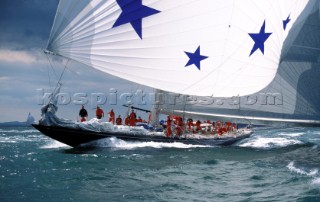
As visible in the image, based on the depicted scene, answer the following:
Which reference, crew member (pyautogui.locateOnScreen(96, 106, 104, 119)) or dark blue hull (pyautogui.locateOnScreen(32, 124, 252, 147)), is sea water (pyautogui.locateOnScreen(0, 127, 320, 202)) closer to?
dark blue hull (pyautogui.locateOnScreen(32, 124, 252, 147))

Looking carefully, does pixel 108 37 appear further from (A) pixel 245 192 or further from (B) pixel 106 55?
(A) pixel 245 192

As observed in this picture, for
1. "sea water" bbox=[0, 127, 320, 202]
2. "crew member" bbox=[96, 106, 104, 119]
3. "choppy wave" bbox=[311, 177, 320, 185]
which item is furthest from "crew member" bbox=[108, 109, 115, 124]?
"choppy wave" bbox=[311, 177, 320, 185]

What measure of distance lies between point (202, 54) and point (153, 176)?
913cm

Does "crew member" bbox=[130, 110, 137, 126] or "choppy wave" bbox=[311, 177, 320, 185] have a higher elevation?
"crew member" bbox=[130, 110, 137, 126]

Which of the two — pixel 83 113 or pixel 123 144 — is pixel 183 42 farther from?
pixel 83 113

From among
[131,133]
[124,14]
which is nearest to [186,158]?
[131,133]

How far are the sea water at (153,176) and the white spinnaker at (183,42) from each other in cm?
382

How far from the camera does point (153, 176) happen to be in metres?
12.2

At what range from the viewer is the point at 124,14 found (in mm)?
16625

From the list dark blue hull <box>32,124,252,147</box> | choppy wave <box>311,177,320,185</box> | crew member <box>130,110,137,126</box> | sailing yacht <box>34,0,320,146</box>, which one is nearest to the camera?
choppy wave <box>311,177,320,185</box>

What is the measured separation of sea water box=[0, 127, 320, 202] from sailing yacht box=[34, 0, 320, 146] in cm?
238

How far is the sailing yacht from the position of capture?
16.4m

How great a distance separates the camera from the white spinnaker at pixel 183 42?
16.0 meters

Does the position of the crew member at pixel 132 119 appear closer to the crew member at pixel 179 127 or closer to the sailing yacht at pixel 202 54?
the sailing yacht at pixel 202 54
